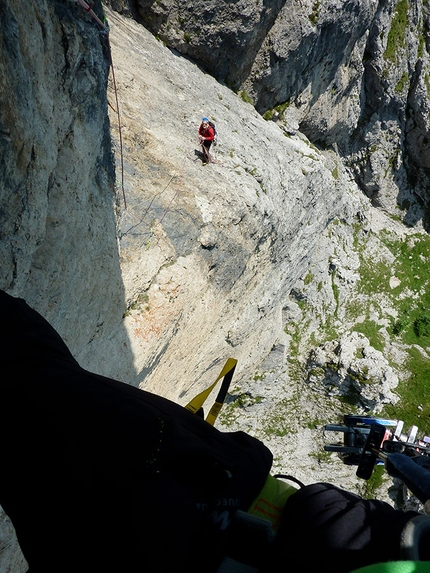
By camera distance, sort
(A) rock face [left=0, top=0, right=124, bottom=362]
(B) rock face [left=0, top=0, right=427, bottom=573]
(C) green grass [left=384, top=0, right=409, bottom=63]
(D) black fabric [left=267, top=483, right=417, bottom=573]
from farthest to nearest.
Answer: (C) green grass [left=384, top=0, right=409, bottom=63]
(B) rock face [left=0, top=0, right=427, bottom=573]
(A) rock face [left=0, top=0, right=124, bottom=362]
(D) black fabric [left=267, top=483, right=417, bottom=573]

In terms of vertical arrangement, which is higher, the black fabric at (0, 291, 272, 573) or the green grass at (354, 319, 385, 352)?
the black fabric at (0, 291, 272, 573)

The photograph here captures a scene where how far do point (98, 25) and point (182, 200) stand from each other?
4065mm

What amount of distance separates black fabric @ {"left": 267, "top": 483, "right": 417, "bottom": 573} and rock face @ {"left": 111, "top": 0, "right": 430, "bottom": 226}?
13.9 meters

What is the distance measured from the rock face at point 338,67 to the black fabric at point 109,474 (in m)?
13.1

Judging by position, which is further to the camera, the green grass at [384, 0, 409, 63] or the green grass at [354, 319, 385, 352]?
the green grass at [354, 319, 385, 352]

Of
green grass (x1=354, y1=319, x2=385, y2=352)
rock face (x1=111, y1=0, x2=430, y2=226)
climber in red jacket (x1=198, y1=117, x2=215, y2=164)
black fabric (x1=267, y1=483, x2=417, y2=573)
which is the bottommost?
green grass (x1=354, y1=319, x2=385, y2=352)

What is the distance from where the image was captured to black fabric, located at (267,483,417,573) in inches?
60.6

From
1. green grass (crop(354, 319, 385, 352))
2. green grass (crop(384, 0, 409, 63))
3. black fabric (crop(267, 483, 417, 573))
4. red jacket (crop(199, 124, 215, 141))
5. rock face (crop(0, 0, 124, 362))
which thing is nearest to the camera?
black fabric (crop(267, 483, 417, 573))

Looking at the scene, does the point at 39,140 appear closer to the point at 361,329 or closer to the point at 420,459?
the point at 420,459

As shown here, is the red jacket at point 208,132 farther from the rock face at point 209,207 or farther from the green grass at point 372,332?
the green grass at point 372,332

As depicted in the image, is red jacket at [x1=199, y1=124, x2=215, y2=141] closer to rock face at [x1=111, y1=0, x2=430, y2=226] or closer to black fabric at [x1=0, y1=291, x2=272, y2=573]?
rock face at [x1=111, y1=0, x2=430, y2=226]

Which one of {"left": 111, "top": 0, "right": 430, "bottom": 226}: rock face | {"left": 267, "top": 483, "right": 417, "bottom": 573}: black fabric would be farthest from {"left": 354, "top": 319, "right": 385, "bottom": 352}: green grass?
{"left": 267, "top": 483, "right": 417, "bottom": 573}: black fabric

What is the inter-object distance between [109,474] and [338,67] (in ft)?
69.1

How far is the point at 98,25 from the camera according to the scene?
6.52 m
